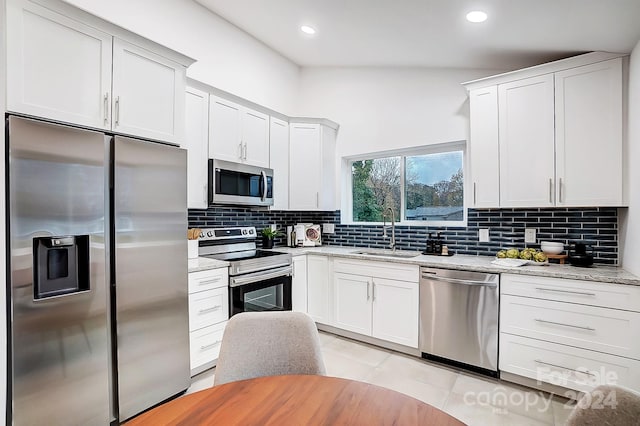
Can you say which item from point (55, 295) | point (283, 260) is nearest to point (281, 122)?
point (283, 260)

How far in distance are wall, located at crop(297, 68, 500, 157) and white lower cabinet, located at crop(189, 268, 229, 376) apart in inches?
87.2

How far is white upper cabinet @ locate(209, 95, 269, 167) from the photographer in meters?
2.87

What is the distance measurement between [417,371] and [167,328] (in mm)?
1988

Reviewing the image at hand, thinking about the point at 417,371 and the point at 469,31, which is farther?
the point at 417,371

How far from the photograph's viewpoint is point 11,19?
1.52 m

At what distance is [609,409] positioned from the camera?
80cm

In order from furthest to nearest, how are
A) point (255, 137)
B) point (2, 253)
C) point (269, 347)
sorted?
point (255, 137) < point (2, 253) < point (269, 347)

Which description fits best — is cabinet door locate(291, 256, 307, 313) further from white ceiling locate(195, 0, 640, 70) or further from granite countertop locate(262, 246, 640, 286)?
white ceiling locate(195, 0, 640, 70)

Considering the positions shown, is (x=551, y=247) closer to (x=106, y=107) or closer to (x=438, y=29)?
(x=438, y=29)

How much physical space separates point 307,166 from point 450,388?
2.57 m

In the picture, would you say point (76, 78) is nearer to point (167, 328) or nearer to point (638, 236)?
point (167, 328)

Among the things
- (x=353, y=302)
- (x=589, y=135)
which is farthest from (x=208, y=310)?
(x=589, y=135)

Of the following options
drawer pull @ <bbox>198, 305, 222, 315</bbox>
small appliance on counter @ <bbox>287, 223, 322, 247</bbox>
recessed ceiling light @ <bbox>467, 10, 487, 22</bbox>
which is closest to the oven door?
drawer pull @ <bbox>198, 305, 222, 315</bbox>

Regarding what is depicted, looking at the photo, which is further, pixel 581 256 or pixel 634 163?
pixel 581 256
